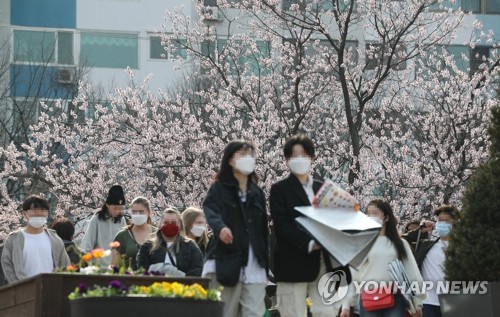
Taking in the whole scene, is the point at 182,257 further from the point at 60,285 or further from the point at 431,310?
the point at 431,310

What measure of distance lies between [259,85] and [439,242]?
1238 centimetres

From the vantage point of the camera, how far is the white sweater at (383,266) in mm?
13938

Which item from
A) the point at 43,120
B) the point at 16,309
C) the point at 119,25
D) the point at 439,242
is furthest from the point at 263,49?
the point at 16,309

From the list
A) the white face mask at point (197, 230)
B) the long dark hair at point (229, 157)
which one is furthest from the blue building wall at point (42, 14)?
the long dark hair at point (229, 157)

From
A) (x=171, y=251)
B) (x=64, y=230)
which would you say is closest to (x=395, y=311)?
(x=171, y=251)

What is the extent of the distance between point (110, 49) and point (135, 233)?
29.1 m

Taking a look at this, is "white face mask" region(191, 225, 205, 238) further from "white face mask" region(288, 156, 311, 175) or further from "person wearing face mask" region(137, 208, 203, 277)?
"white face mask" region(288, 156, 311, 175)

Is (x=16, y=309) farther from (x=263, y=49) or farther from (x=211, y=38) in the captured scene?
(x=263, y=49)

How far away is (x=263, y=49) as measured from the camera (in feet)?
126

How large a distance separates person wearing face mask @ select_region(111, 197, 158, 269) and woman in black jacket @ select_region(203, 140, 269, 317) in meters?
2.87

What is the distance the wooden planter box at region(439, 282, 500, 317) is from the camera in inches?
485

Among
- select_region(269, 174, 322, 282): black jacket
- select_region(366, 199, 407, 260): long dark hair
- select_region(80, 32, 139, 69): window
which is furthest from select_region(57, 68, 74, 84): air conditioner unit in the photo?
select_region(269, 174, 322, 282): black jacket

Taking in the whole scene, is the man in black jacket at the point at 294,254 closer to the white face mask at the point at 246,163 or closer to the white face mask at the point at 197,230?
the white face mask at the point at 246,163

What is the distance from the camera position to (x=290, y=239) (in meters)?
11.8
